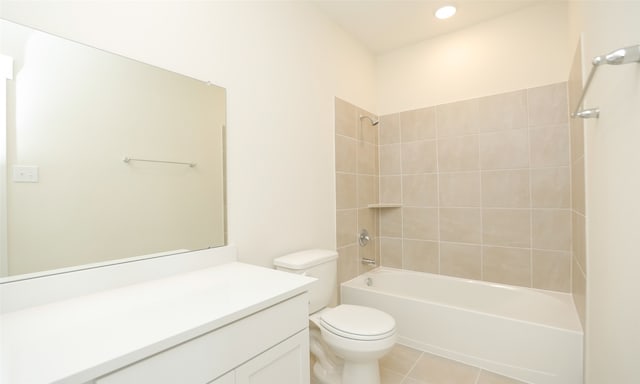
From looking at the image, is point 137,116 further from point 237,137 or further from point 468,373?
point 468,373

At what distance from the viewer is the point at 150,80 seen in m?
1.18

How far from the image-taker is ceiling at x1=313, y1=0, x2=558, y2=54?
6.72ft

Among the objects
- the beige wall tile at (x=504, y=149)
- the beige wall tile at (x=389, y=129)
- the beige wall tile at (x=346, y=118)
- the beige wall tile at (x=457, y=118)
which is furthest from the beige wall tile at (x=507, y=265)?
the beige wall tile at (x=346, y=118)

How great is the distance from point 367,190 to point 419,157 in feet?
1.90

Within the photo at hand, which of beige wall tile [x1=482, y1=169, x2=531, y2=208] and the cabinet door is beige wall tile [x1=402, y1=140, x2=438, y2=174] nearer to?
beige wall tile [x1=482, y1=169, x2=531, y2=208]

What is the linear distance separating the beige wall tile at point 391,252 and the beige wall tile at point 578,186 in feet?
4.35

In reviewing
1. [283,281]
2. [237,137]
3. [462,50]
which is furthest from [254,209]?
[462,50]

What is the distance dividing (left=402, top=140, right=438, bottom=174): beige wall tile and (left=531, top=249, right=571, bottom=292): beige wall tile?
3.42 feet

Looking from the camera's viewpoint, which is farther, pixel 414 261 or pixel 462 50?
pixel 414 261

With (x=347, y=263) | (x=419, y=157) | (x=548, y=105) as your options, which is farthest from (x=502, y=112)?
(x=347, y=263)

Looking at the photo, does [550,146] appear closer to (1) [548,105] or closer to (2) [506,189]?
(1) [548,105]

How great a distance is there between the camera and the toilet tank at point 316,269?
5.17 feet

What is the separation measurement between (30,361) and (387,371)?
180cm

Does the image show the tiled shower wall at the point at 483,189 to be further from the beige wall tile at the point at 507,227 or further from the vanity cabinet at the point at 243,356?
the vanity cabinet at the point at 243,356
